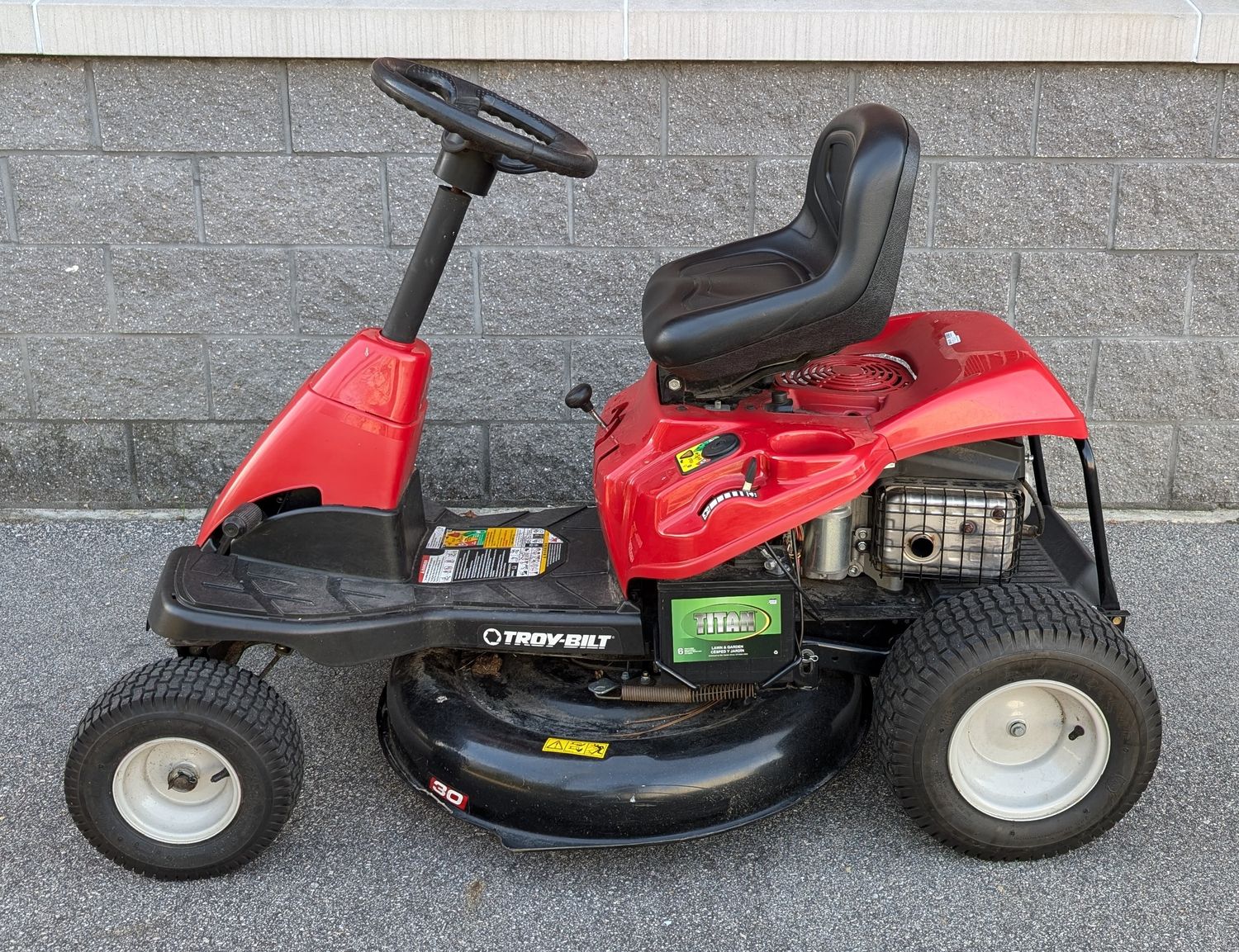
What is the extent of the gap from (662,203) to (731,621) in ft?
6.13

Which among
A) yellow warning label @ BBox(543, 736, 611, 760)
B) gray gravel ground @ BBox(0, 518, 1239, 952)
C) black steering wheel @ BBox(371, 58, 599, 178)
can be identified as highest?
black steering wheel @ BBox(371, 58, 599, 178)

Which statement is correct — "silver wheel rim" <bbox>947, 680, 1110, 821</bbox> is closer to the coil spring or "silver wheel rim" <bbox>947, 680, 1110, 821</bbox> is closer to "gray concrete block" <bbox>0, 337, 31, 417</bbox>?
the coil spring

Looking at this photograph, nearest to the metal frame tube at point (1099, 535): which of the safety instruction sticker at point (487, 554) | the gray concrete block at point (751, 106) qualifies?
the safety instruction sticker at point (487, 554)

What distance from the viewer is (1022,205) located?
13.3 ft

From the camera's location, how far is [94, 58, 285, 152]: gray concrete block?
3.93 meters

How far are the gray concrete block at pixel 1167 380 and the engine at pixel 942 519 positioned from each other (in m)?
1.71

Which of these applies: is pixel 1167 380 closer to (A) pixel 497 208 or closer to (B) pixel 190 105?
(A) pixel 497 208

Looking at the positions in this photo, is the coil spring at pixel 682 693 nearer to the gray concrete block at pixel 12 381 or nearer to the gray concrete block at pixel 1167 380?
the gray concrete block at pixel 1167 380

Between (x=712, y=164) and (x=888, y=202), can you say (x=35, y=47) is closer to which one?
(x=712, y=164)

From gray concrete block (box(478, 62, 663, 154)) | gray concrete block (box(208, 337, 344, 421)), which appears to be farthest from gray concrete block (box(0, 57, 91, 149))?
gray concrete block (box(478, 62, 663, 154))

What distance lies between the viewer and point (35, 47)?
3.88 metres

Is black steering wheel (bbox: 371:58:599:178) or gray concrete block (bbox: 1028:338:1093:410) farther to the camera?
gray concrete block (bbox: 1028:338:1093:410)

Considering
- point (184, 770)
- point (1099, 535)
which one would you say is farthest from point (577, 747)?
point (1099, 535)

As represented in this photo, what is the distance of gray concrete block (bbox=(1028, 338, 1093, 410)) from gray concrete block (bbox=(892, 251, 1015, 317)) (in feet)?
0.64
